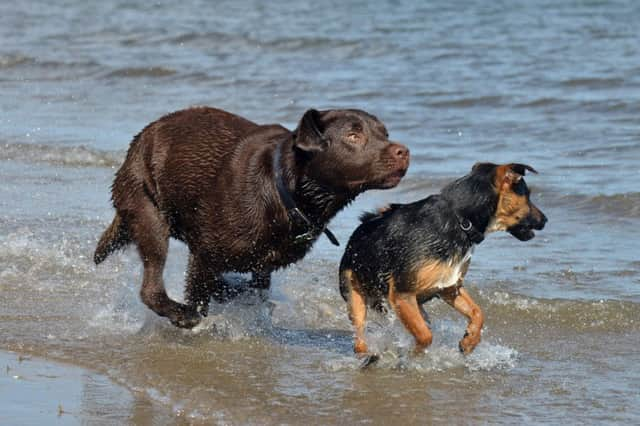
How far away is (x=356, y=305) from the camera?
7125 mm

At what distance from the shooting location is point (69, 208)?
10484 mm

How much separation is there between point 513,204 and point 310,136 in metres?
1.40

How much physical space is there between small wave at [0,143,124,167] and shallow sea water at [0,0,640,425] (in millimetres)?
34

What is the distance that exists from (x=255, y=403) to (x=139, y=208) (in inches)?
71.5

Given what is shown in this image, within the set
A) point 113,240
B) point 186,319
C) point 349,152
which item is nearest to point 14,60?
point 113,240

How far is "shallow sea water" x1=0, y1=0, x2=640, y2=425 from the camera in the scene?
6.23 metres

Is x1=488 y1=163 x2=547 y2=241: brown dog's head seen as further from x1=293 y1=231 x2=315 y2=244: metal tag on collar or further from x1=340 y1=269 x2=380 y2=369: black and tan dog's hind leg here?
x1=293 y1=231 x2=315 y2=244: metal tag on collar

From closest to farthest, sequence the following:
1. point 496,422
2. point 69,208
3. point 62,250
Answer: point 496,422 → point 62,250 → point 69,208

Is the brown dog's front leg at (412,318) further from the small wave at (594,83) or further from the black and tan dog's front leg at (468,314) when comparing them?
the small wave at (594,83)

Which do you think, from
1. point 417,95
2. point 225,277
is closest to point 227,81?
point 417,95

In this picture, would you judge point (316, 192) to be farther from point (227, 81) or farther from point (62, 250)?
point (227, 81)

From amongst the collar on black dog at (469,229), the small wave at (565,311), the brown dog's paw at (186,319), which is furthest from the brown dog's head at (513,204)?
the brown dog's paw at (186,319)

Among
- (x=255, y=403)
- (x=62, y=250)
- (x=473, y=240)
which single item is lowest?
(x=62, y=250)

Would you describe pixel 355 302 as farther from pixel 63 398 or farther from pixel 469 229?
pixel 63 398
